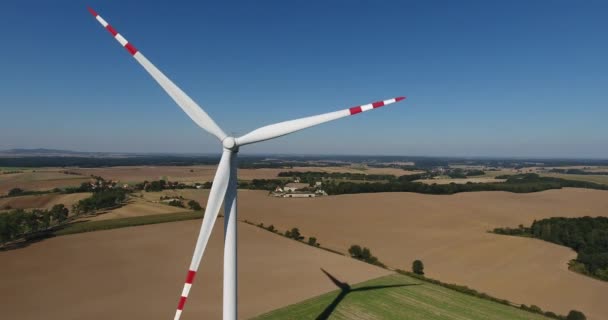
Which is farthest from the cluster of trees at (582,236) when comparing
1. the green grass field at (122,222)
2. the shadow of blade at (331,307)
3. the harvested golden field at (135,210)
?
the harvested golden field at (135,210)

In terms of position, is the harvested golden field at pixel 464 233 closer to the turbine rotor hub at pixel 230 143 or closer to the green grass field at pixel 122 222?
the green grass field at pixel 122 222

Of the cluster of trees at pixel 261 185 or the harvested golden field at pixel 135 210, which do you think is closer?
the harvested golden field at pixel 135 210

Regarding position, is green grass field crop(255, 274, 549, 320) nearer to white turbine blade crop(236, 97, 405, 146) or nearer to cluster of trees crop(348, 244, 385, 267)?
cluster of trees crop(348, 244, 385, 267)

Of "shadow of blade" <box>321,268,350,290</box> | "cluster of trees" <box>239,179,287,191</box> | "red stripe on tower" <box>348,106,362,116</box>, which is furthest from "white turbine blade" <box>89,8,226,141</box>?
"cluster of trees" <box>239,179,287,191</box>

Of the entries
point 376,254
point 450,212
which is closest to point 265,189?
point 450,212

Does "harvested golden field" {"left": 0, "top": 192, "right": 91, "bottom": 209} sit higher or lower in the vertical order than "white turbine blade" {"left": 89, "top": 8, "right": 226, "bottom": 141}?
lower
